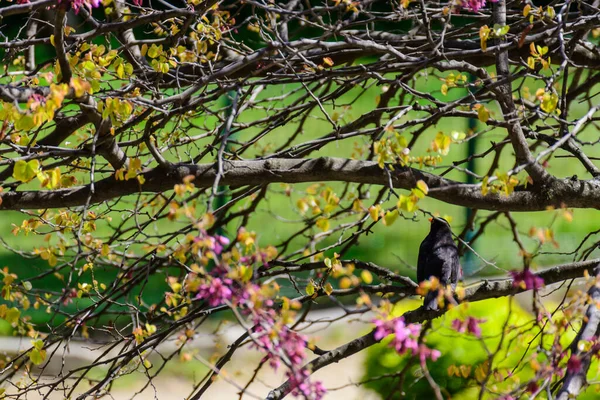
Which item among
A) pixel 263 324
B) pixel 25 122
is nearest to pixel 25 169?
pixel 25 122

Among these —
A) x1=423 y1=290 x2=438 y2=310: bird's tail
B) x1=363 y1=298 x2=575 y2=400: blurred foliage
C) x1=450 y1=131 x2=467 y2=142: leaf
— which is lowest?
x1=363 y1=298 x2=575 y2=400: blurred foliage

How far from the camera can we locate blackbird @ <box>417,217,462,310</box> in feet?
10.1

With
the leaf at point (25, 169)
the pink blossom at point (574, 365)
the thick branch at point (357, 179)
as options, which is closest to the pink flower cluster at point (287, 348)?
the pink blossom at point (574, 365)

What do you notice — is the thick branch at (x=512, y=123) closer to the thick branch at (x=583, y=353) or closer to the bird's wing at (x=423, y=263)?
the thick branch at (x=583, y=353)

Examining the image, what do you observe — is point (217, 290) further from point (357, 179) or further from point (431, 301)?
point (431, 301)

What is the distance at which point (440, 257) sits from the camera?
10.1 ft

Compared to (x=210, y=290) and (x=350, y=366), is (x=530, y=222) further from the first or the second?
(x=210, y=290)

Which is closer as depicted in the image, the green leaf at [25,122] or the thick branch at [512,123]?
the green leaf at [25,122]

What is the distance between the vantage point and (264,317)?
175 centimetres

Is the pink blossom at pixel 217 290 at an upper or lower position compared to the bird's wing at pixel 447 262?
upper

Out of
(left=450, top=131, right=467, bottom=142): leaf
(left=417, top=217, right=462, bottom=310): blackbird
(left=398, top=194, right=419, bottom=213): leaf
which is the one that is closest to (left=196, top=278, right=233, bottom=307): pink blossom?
(left=398, top=194, right=419, bottom=213): leaf

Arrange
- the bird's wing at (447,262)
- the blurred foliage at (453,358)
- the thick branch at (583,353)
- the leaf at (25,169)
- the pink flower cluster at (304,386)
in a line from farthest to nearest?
the blurred foliage at (453,358) < the bird's wing at (447,262) < the leaf at (25,169) < the thick branch at (583,353) < the pink flower cluster at (304,386)

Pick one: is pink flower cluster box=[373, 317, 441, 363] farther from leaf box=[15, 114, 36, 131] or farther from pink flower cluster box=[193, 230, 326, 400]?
leaf box=[15, 114, 36, 131]

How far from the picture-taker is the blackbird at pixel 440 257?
121 inches
